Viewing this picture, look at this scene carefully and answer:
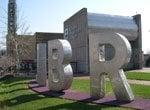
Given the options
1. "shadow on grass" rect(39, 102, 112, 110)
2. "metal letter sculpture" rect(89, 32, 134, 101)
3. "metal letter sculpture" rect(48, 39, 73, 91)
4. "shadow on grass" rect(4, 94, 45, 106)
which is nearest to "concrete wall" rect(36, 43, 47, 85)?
"metal letter sculpture" rect(48, 39, 73, 91)

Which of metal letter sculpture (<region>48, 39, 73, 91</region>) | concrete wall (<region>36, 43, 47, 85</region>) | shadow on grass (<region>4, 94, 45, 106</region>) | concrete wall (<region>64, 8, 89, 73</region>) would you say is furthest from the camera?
concrete wall (<region>64, 8, 89, 73</region>)

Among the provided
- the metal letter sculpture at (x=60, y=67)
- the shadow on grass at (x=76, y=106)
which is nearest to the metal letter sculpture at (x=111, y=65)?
the shadow on grass at (x=76, y=106)

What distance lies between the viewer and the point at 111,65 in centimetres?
1700

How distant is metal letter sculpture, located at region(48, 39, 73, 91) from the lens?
67.5 ft

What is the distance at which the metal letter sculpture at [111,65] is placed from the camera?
1639 cm

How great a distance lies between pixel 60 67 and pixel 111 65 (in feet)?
15.5

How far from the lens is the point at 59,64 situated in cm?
2109

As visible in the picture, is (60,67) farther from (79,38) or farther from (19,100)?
(79,38)

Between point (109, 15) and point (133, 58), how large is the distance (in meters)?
8.07

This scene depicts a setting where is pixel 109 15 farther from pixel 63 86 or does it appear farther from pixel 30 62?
pixel 63 86

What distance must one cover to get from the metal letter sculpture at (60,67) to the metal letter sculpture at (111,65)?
271 centimetres

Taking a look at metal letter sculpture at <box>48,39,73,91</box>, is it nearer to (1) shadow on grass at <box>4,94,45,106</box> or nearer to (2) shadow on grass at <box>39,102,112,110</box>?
(1) shadow on grass at <box>4,94,45,106</box>

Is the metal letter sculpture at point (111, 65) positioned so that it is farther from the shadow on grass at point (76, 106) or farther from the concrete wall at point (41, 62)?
the concrete wall at point (41, 62)

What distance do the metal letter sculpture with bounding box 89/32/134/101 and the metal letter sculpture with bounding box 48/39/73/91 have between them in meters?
2.71
